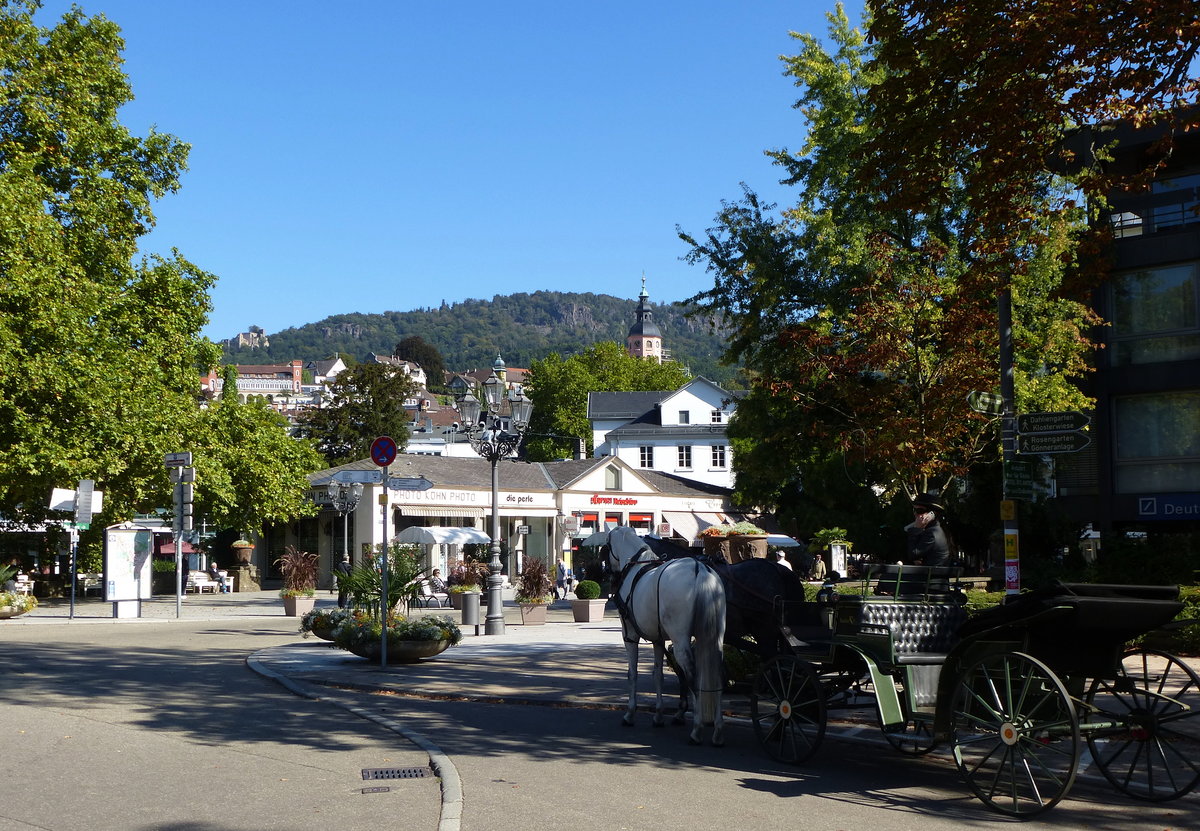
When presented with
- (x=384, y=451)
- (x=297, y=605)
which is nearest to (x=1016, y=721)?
(x=384, y=451)

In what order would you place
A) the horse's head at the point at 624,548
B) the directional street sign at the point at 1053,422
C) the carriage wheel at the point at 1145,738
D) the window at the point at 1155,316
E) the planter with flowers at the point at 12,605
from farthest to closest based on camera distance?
1. the planter with flowers at the point at 12,605
2. the window at the point at 1155,316
3. the horse's head at the point at 624,548
4. the directional street sign at the point at 1053,422
5. the carriage wheel at the point at 1145,738

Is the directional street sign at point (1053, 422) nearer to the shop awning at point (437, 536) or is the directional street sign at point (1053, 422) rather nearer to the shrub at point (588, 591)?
the shrub at point (588, 591)

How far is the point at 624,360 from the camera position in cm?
11344

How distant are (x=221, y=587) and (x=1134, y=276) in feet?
117

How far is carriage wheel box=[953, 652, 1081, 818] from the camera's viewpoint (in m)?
7.31

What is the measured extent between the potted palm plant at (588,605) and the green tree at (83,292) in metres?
13.2

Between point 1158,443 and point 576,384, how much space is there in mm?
81057

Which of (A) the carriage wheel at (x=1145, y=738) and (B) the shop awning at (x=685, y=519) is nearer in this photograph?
(A) the carriage wheel at (x=1145, y=738)

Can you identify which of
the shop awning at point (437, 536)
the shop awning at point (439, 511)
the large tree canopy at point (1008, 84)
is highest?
the large tree canopy at point (1008, 84)

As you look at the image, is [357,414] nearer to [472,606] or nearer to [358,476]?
[472,606]

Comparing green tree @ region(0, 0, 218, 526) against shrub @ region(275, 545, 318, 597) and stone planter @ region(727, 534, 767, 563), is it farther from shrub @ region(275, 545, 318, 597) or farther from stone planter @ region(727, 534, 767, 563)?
stone planter @ region(727, 534, 767, 563)

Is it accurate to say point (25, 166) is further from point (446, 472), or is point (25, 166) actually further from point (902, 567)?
point (902, 567)

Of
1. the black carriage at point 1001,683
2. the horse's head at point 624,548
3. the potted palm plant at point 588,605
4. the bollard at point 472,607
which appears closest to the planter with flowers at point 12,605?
the bollard at point 472,607

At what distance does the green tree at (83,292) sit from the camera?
2995cm
